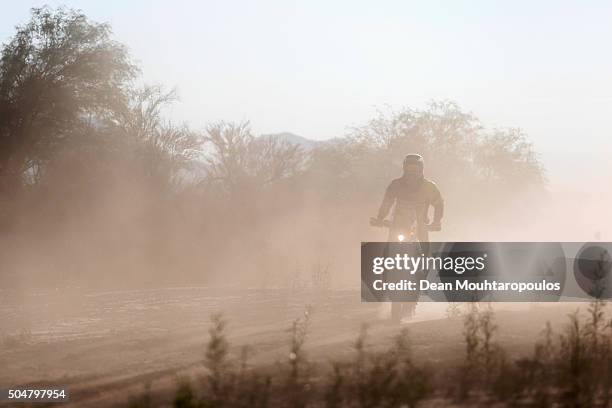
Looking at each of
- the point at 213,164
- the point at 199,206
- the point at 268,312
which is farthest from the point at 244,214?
the point at 268,312

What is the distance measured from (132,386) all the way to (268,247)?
97.4ft

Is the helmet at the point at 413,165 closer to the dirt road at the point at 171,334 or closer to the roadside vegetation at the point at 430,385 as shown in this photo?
the dirt road at the point at 171,334

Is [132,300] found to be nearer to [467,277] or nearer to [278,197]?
[467,277]

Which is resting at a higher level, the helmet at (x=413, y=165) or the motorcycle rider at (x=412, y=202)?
the helmet at (x=413, y=165)

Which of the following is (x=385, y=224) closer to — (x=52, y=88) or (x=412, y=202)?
(x=412, y=202)

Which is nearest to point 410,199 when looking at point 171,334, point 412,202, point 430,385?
point 412,202

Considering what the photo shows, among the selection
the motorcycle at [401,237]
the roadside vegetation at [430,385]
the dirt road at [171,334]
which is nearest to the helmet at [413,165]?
the motorcycle at [401,237]

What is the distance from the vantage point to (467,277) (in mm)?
19938

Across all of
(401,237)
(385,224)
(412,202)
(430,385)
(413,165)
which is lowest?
(430,385)

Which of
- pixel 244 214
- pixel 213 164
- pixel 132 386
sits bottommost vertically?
pixel 132 386

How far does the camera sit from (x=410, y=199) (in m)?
14.3

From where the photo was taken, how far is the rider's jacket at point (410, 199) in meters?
14.3

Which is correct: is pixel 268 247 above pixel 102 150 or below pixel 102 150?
below

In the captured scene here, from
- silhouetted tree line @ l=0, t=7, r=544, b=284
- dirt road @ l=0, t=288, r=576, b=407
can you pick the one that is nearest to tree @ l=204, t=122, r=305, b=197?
silhouetted tree line @ l=0, t=7, r=544, b=284
